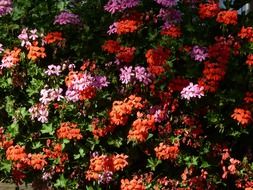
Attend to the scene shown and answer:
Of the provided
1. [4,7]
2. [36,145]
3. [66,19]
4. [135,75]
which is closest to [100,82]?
[135,75]

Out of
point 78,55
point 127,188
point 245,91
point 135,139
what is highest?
point 78,55

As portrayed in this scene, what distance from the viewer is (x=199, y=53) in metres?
5.27

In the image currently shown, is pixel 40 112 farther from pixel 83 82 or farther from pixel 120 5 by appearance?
pixel 120 5

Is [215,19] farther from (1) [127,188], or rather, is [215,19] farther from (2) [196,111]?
(1) [127,188]

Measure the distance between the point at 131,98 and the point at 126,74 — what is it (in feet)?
0.63

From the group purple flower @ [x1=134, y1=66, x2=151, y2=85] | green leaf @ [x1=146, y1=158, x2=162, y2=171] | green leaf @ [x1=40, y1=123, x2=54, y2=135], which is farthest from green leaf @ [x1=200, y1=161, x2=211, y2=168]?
green leaf @ [x1=40, y1=123, x2=54, y2=135]

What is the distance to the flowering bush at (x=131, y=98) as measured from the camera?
204 inches

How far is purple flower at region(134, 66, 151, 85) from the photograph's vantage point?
519cm

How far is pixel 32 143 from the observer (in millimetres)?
5535

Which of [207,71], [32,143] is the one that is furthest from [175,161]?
[32,143]

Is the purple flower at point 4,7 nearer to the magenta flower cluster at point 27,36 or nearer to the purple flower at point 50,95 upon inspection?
the magenta flower cluster at point 27,36

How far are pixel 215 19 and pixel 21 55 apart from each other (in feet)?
5.41

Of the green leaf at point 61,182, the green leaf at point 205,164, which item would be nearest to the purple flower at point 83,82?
the green leaf at point 61,182

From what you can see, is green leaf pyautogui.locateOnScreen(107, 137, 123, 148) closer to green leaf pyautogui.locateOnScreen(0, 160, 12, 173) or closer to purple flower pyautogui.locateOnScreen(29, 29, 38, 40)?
green leaf pyautogui.locateOnScreen(0, 160, 12, 173)
